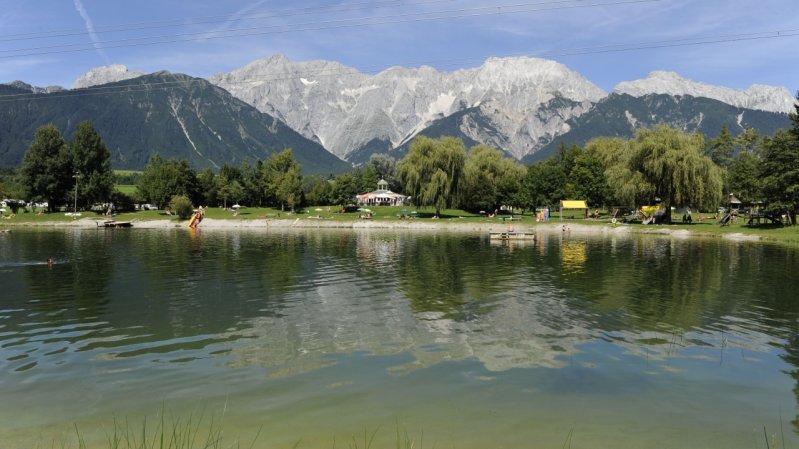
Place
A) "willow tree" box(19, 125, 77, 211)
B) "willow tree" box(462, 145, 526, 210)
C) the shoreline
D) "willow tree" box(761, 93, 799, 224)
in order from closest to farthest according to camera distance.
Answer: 1. "willow tree" box(761, 93, 799, 224)
2. the shoreline
3. "willow tree" box(462, 145, 526, 210)
4. "willow tree" box(19, 125, 77, 211)

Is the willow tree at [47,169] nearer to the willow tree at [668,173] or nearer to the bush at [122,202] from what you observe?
the bush at [122,202]

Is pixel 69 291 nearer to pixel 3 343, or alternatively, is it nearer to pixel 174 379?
pixel 3 343

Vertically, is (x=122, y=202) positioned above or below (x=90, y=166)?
below

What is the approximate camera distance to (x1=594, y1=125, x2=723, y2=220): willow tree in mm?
86125

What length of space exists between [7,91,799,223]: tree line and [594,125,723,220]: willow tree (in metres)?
0.17

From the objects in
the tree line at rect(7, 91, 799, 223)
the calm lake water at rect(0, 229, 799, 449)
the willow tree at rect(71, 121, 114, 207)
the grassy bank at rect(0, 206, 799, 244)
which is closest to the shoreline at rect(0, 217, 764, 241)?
the grassy bank at rect(0, 206, 799, 244)

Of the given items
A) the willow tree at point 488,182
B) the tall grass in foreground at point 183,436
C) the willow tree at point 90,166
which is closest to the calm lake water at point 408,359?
the tall grass in foreground at point 183,436

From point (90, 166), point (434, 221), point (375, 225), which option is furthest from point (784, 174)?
point (90, 166)

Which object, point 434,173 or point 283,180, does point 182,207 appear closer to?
point 283,180

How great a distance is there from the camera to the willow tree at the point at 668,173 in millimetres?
86125

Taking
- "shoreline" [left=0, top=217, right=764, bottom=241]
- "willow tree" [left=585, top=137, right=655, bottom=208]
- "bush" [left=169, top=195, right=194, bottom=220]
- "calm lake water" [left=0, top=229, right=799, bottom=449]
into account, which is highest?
"willow tree" [left=585, top=137, right=655, bottom=208]

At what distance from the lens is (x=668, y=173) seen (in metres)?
87.2

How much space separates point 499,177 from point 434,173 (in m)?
30.7

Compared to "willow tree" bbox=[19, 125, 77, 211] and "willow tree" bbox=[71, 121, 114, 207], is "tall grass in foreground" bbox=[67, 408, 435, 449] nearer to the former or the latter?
"willow tree" bbox=[71, 121, 114, 207]
